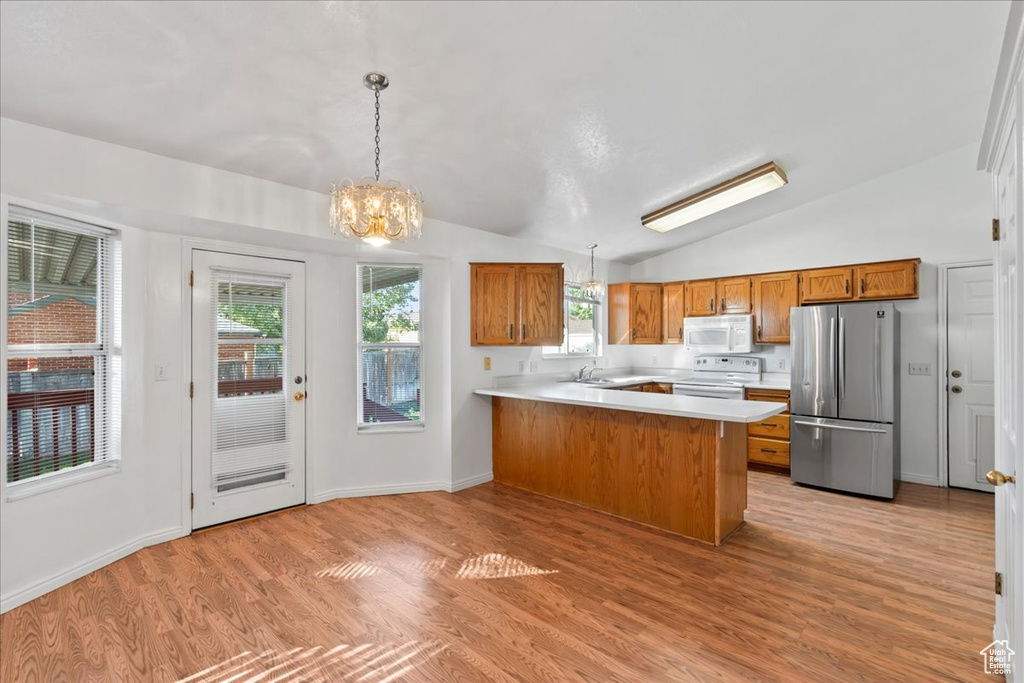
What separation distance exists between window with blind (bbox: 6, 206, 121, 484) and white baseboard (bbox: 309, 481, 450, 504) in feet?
4.90

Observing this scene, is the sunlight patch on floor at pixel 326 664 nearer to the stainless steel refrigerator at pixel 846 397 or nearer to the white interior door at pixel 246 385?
the white interior door at pixel 246 385

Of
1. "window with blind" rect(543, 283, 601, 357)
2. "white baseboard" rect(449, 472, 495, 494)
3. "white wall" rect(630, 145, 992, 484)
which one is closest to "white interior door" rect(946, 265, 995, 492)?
"white wall" rect(630, 145, 992, 484)

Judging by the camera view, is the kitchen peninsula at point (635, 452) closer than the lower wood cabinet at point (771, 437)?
Yes

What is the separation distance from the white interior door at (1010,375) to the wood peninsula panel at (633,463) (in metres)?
1.39

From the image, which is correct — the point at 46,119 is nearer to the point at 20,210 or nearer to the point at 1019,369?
the point at 20,210

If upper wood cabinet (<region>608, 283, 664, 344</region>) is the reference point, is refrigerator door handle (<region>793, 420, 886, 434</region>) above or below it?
below

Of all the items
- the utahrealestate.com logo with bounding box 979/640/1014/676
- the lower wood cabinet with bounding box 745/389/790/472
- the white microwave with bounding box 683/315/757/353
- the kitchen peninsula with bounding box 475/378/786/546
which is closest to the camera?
the utahrealestate.com logo with bounding box 979/640/1014/676

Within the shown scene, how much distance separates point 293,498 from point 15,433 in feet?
5.86

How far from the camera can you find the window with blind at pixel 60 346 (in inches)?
101

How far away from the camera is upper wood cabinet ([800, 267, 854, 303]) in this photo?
15.5 feet

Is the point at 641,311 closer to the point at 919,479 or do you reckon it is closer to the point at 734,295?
the point at 734,295

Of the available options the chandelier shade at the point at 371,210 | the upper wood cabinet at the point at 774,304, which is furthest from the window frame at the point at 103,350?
the upper wood cabinet at the point at 774,304

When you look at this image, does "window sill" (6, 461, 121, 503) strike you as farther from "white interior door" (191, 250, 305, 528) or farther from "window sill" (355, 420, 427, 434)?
"window sill" (355, 420, 427, 434)

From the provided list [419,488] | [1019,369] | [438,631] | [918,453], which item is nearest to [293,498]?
[419,488]
